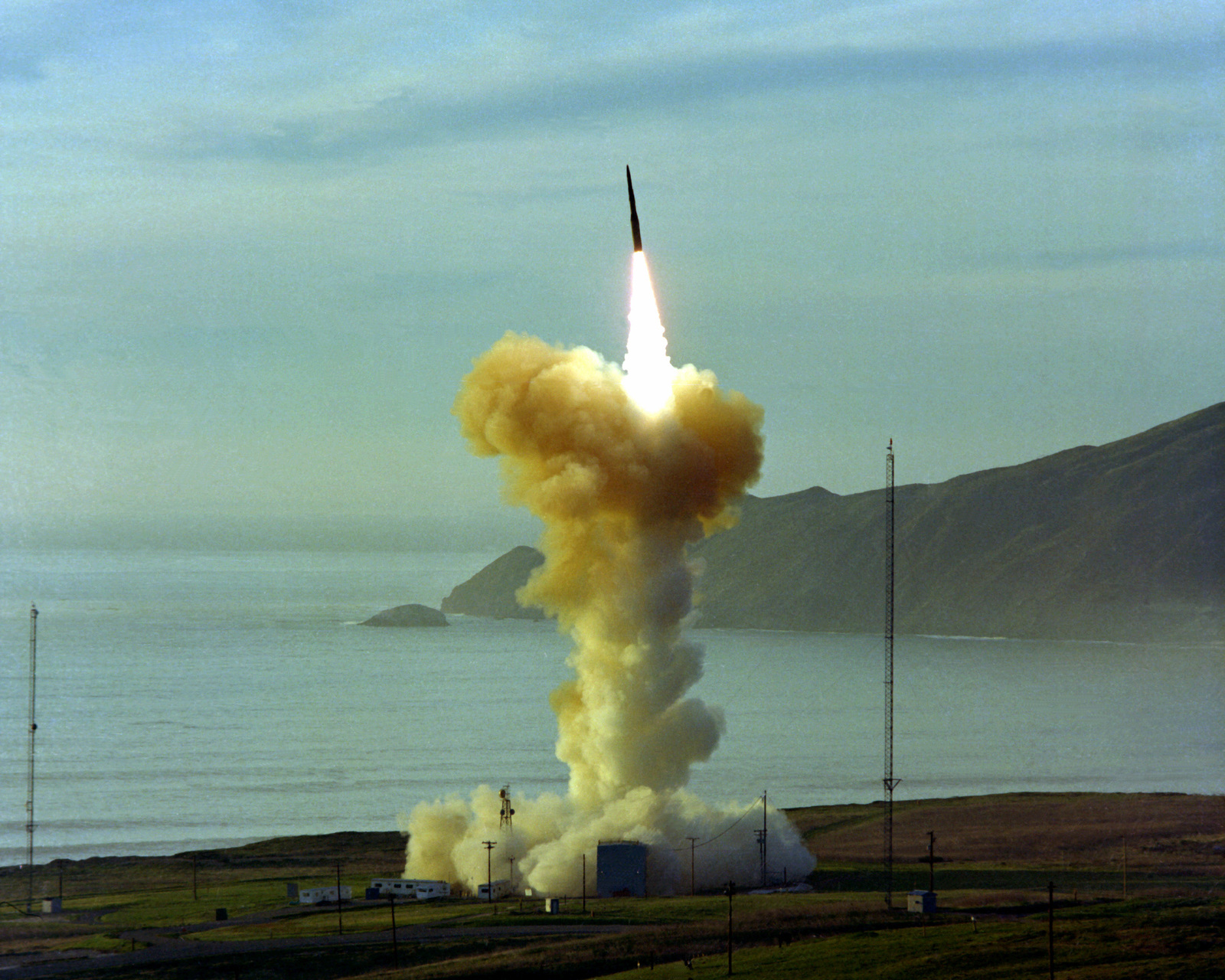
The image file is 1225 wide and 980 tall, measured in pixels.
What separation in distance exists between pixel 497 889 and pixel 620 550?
15.3 meters

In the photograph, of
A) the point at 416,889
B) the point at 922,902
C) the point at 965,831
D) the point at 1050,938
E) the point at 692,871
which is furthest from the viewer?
the point at 965,831

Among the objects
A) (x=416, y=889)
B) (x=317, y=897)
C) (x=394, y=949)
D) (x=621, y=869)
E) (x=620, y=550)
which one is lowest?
(x=394, y=949)

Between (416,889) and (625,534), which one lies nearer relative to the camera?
(625,534)

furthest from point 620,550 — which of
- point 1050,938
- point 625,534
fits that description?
point 1050,938

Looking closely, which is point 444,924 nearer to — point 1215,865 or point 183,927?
point 183,927

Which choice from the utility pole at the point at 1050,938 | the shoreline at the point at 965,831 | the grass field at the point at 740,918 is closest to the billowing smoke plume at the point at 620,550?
the grass field at the point at 740,918

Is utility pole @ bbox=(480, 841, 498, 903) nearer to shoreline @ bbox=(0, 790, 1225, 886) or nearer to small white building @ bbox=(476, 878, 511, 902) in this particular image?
small white building @ bbox=(476, 878, 511, 902)

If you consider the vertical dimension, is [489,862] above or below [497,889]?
above

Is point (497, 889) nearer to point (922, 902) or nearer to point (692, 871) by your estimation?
point (692, 871)

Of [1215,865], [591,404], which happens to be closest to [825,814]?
[1215,865]

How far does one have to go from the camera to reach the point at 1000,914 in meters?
61.8

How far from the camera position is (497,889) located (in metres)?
67.1

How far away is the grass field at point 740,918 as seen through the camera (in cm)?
5200

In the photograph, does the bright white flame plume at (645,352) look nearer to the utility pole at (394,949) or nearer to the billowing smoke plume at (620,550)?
the billowing smoke plume at (620,550)
